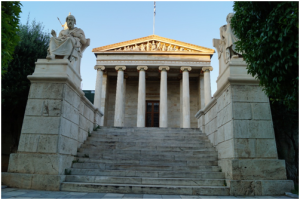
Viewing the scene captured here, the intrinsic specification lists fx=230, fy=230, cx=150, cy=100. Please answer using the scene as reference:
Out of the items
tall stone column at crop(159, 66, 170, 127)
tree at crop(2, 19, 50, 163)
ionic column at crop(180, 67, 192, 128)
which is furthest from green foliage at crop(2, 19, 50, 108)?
ionic column at crop(180, 67, 192, 128)

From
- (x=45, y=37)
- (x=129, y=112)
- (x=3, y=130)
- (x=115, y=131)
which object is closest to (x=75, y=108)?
(x=115, y=131)

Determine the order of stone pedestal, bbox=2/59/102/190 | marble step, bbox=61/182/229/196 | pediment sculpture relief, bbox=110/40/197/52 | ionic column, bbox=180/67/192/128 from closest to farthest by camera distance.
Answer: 1. marble step, bbox=61/182/229/196
2. stone pedestal, bbox=2/59/102/190
3. ionic column, bbox=180/67/192/128
4. pediment sculpture relief, bbox=110/40/197/52

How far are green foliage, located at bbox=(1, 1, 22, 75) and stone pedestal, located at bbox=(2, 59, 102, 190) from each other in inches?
75.8

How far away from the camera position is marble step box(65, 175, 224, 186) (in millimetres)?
6223

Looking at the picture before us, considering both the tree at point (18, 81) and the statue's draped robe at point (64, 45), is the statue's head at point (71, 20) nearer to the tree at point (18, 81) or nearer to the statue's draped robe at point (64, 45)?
the statue's draped robe at point (64, 45)

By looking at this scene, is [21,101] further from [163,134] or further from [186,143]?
[186,143]

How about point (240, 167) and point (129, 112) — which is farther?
point (129, 112)

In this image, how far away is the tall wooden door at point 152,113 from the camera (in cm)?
2478

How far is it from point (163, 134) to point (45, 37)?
998 cm

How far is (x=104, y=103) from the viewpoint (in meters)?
23.2

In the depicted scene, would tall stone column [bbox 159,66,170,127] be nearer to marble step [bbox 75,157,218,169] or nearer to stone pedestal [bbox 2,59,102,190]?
marble step [bbox 75,157,218,169]

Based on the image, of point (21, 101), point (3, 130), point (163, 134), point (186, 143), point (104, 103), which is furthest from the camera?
point (104, 103)

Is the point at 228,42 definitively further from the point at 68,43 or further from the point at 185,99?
the point at 185,99

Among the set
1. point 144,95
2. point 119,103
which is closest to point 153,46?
point 144,95
